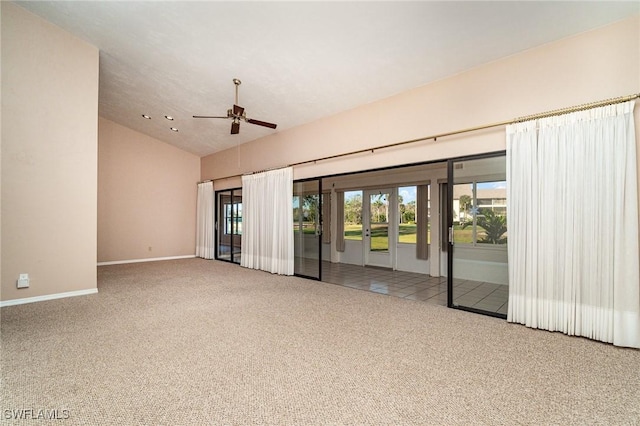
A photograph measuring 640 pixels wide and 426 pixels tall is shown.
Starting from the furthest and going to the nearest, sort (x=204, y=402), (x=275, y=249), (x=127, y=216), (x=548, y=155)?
1. (x=127, y=216)
2. (x=275, y=249)
3. (x=548, y=155)
4. (x=204, y=402)

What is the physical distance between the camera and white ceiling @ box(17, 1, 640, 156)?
3045 millimetres

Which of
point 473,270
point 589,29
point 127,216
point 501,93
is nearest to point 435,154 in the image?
point 501,93

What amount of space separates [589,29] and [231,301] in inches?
216

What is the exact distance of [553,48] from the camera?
10.8 feet

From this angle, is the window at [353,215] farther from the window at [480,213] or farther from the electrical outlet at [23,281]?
the electrical outlet at [23,281]

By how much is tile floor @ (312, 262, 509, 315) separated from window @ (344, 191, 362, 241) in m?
1.21

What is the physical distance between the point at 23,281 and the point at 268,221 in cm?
412

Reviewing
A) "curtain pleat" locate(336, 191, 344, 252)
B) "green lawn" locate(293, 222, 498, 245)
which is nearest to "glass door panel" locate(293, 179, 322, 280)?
"green lawn" locate(293, 222, 498, 245)

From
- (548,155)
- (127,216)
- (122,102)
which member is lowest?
(127,216)

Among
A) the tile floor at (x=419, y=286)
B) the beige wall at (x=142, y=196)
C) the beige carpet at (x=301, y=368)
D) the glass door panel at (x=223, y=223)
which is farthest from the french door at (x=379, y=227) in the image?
the beige wall at (x=142, y=196)

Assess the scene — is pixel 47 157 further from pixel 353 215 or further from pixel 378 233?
pixel 378 233

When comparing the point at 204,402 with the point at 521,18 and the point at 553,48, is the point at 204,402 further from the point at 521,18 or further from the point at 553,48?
the point at 553,48

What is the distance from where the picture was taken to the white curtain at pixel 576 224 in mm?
2832

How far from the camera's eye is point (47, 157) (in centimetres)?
437
